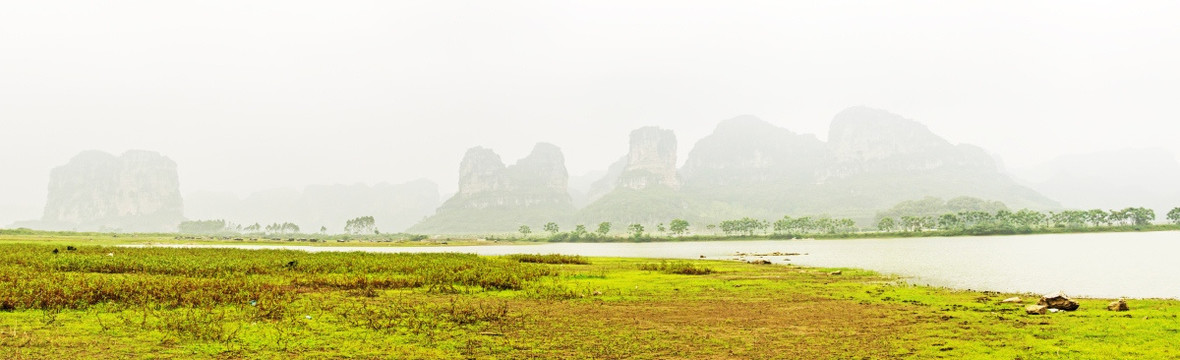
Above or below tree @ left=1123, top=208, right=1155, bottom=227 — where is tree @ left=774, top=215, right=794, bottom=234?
below

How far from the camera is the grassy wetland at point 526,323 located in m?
12.3

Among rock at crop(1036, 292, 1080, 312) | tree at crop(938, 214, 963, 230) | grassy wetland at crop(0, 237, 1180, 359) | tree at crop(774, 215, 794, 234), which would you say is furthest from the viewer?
tree at crop(774, 215, 794, 234)

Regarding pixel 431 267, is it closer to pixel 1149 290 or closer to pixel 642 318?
pixel 642 318

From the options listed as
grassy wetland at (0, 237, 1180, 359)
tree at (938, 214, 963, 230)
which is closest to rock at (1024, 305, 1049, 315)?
grassy wetland at (0, 237, 1180, 359)

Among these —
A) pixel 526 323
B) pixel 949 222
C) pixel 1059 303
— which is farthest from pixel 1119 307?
pixel 949 222

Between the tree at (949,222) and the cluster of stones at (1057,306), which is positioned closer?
the cluster of stones at (1057,306)

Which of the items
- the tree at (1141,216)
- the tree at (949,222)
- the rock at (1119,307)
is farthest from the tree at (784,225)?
the rock at (1119,307)

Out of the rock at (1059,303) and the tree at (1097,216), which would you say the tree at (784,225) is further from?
the rock at (1059,303)

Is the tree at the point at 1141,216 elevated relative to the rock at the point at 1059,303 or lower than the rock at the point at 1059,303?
elevated

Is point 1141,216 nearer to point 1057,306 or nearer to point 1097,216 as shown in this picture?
point 1097,216

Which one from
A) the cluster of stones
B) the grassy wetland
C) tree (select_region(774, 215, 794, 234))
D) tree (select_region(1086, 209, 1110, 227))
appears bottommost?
the grassy wetland

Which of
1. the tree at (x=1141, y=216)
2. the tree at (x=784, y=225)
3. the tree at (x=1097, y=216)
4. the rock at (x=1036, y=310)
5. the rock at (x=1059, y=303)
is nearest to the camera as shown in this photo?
the rock at (x=1036, y=310)

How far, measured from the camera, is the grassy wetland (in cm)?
1228

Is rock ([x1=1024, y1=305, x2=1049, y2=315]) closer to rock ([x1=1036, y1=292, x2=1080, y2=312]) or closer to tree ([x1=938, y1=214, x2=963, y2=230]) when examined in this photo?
rock ([x1=1036, y1=292, x2=1080, y2=312])
